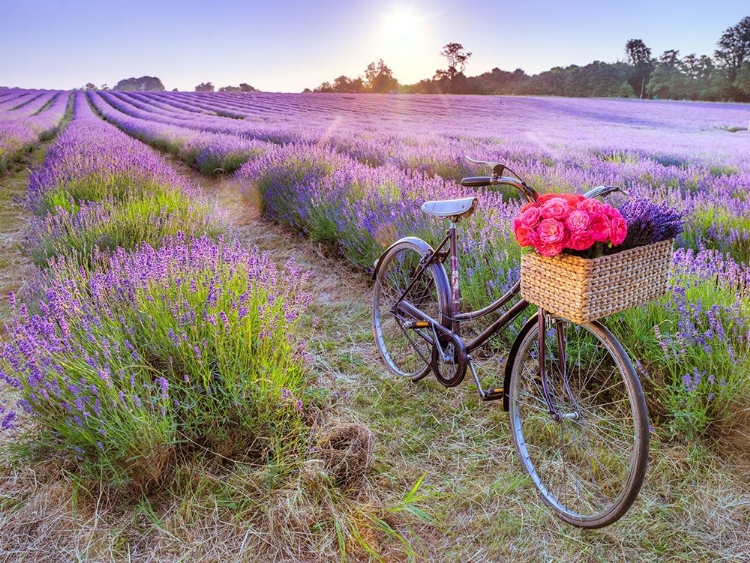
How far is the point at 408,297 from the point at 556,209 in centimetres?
194

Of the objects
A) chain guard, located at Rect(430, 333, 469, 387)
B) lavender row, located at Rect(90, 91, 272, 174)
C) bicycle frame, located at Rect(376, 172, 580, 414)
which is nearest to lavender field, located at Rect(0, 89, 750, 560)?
chain guard, located at Rect(430, 333, 469, 387)

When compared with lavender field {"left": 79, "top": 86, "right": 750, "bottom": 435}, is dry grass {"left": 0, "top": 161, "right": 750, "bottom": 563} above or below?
below

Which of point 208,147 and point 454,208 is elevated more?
point 208,147

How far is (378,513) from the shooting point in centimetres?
177

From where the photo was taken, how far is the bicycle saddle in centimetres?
204

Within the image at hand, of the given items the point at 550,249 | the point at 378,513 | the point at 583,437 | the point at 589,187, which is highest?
the point at 550,249

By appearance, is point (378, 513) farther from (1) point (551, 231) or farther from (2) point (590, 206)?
(2) point (590, 206)

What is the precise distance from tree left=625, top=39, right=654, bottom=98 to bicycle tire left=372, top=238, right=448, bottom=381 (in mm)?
9896

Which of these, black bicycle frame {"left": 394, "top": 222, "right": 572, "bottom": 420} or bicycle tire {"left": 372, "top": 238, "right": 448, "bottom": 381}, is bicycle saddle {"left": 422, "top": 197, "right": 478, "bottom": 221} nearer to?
black bicycle frame {"left": 394, "top": 222, "right": 572, "bottom": 420}

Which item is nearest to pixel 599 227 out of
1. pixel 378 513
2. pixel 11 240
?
pixel 378 513

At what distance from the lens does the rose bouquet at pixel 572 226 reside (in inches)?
51.6

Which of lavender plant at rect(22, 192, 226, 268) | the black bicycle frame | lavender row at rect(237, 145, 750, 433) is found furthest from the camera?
lavender plant at rect(22, 192, 226, 268)

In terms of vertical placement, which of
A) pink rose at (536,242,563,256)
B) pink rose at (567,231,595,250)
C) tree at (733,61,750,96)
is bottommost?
pink rose at (536,242,563,256)

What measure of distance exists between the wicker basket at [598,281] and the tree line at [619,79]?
6.47 meters
